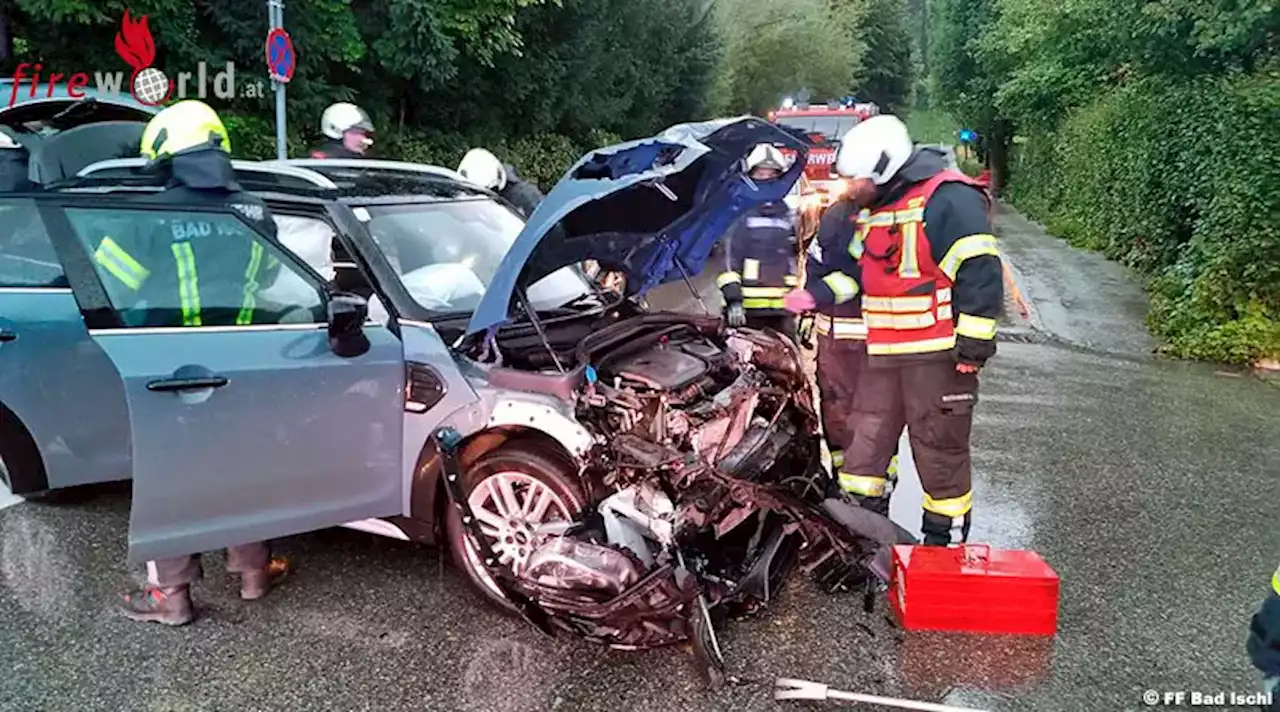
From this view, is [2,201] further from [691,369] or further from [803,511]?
[803,511]

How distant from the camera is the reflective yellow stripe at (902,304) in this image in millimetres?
4297

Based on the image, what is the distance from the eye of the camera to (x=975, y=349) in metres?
4.05

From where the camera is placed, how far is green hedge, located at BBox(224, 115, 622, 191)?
11.7m

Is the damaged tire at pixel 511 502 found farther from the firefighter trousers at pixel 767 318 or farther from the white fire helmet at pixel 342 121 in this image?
the white fire helmet at pixel 342 121

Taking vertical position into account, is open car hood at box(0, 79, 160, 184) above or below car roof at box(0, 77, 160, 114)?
below

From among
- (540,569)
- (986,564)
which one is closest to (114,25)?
(540,569)

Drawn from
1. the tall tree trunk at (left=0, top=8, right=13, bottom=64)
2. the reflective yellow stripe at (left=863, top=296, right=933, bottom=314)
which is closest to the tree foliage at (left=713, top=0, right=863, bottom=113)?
the tall tree trunk at (left=0, top=8, right=13, bottom=64)

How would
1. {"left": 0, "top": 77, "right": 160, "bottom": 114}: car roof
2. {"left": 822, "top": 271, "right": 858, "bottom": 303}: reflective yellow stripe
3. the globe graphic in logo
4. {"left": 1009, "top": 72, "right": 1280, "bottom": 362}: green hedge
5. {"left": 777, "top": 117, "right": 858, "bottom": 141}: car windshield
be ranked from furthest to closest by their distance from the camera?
{"left": 777, "top": 117, "right": 858, "bottom": 141}: car windshield → the globe graphic in logo → {"left": 1009, "top": 72, "right": 1280, "bottom": 362}: green hedge → {"left": 0, "top": 77, "right": 160, "bottom": 114}: car roof → {"left": 822, "top": 271, "right": 858, "bottom": 303}: reflective yellow stripe

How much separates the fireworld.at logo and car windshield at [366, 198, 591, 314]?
658 centimetres

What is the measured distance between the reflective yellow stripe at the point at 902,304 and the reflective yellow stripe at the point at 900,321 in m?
0.02

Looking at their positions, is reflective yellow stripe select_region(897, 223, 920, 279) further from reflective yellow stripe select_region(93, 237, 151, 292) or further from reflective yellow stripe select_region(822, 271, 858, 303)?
reflective yellow stripe select_region(93, 237, 151, 292)

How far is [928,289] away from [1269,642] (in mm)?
2234

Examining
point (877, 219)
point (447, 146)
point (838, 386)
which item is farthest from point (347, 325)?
point (447, 146)

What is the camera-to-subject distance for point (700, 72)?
2469 cm
